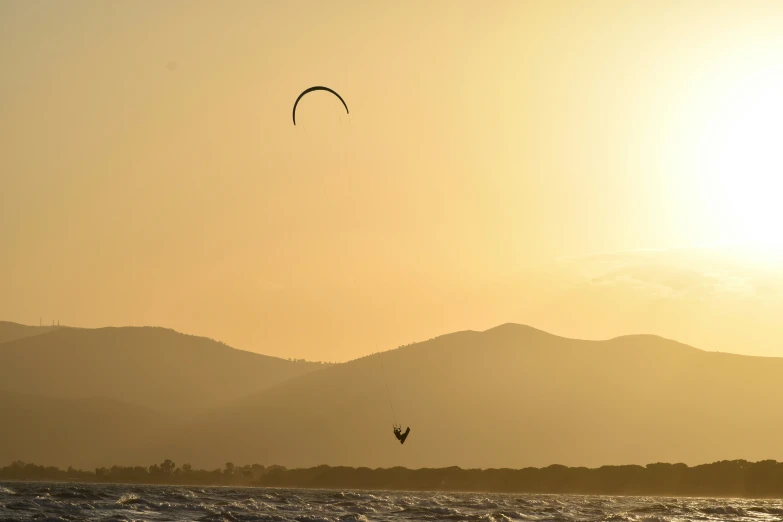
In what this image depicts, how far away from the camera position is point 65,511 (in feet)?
251

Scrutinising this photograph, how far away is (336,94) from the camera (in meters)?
74.8

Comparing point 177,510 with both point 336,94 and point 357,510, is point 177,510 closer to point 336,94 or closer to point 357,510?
point 357,510

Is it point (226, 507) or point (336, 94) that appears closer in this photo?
point (336, 94)

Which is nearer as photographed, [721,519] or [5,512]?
[5,512]

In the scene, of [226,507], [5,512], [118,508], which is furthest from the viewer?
[226,507]

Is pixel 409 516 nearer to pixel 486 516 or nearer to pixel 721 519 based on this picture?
pixel 486 516

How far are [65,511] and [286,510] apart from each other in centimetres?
2085

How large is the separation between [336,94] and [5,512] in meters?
40.1

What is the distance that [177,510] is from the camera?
274 feet

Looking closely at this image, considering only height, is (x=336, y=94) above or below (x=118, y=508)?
above

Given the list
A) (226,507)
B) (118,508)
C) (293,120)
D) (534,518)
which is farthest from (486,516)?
(293,120)

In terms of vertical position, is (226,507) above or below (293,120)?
below

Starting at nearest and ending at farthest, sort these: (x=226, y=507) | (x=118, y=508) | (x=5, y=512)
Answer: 1. (x=5, y=512)
2. (x=118, y=508)
3. (x=226, y=507)

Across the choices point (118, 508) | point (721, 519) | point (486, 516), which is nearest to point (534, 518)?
point (486, 516)
